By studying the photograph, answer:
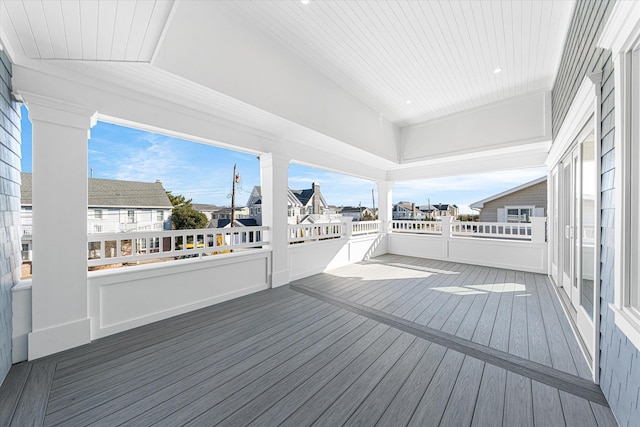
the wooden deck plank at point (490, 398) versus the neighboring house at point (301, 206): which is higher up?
the neighboring house at point (301, 206)

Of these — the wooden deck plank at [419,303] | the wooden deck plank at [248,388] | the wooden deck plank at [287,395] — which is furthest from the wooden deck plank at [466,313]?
the wooden deck plank at [248,388]

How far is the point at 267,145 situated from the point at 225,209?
1243 millimetres

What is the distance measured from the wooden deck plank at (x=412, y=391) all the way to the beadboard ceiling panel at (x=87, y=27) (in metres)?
3.05

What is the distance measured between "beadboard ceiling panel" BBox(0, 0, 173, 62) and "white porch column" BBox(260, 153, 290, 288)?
2166 millimetres

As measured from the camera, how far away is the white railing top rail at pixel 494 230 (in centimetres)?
531

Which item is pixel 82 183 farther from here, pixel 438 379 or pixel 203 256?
pixel 438 379

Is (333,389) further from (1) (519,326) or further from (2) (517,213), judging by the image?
(2) (517,213)

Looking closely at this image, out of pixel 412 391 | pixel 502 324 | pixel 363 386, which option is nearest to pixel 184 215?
pixel 363 386

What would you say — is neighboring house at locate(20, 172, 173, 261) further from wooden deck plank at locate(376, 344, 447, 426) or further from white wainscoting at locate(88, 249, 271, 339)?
wooden deck plank at locate(376, 344, 447, 426)

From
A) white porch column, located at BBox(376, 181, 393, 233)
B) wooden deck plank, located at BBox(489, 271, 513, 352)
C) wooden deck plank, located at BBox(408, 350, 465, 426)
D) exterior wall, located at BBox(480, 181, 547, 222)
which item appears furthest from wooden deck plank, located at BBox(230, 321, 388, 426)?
exterior wall, located at BBox(480, 181, 547, 222)

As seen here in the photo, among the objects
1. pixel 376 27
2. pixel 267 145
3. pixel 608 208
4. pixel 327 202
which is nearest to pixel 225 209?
pixel 267 145

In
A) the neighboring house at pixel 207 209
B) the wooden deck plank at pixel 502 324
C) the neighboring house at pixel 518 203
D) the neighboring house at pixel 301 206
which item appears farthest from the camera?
the neighboring house at pixel 518 203

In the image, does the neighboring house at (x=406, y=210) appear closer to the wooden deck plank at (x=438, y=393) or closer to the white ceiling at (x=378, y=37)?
the white ceiling at (x=378, y=37)

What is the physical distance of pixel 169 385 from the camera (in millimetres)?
1821
